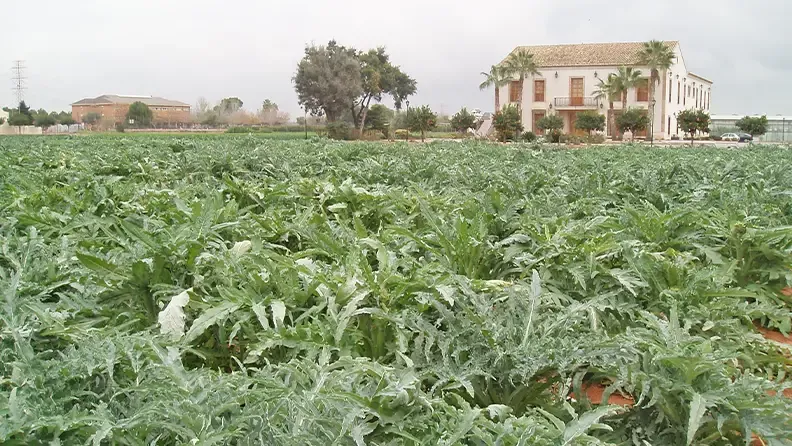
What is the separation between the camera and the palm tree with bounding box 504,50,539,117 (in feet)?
188

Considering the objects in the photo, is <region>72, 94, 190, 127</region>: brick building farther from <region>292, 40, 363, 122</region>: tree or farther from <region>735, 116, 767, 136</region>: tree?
<region>735, 116, 767, 136</region>: tree

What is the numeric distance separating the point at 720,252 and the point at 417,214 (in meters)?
1.97

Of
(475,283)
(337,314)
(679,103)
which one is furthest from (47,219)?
(679,103)

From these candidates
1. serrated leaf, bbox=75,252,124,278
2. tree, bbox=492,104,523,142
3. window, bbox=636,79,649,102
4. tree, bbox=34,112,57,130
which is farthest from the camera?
tree, bbox=34,112,57,130

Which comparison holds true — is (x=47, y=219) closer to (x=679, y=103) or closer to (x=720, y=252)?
(x=720, y=252)

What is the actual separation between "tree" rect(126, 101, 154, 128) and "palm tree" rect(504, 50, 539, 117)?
4224cm

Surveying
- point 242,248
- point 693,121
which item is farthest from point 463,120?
point 242,248

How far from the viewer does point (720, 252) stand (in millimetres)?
4559

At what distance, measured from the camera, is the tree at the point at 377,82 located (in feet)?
203

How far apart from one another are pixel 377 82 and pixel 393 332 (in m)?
60.6

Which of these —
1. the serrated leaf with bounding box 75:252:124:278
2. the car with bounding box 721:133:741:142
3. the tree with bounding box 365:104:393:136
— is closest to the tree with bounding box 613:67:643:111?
the car with bounding box 721:133:741:142

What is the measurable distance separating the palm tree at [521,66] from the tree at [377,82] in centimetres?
1159

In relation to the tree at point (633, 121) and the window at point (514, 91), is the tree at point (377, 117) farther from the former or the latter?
the tree at point (633, 121)

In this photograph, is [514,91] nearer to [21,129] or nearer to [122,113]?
[122,113]
